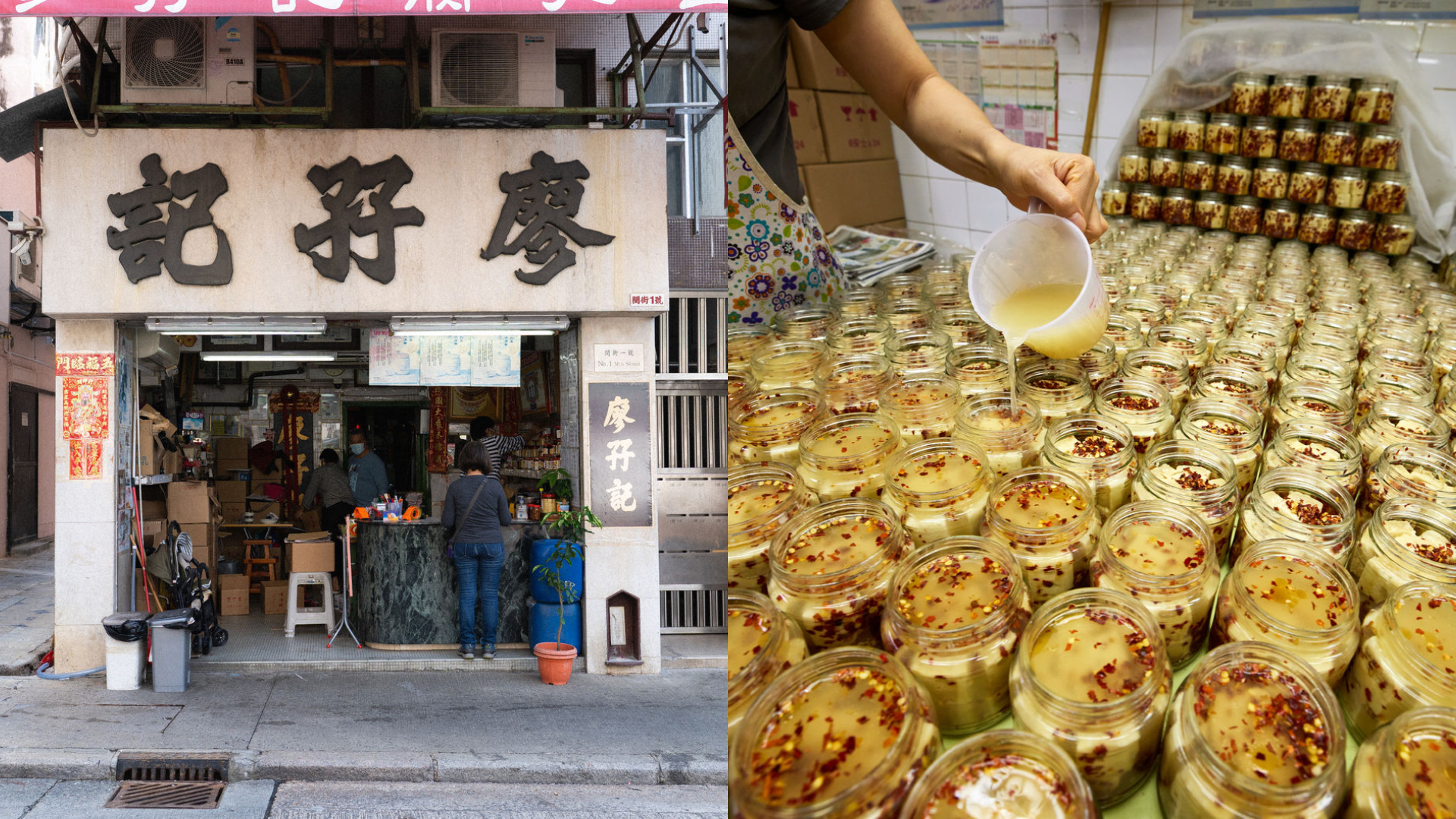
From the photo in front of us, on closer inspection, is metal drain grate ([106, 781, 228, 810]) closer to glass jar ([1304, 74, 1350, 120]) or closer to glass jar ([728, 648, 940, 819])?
glass jar ([728, 648, 940, 819])

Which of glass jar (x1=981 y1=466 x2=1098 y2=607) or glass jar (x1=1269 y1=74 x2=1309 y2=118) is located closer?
glass jar (x1=981 y1=466 x2=1098 y2=607)

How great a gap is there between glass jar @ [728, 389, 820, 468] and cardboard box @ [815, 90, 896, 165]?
3661mm

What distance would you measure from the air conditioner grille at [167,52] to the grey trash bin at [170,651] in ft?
10.1

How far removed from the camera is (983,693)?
50.0 inches

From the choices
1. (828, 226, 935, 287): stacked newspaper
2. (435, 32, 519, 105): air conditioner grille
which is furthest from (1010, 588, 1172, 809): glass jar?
(435, 32, 519, 105): air conditioner grille

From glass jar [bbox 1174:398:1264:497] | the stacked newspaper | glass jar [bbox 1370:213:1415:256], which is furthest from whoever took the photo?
glass jar [bbox 1370:213:1415:256]

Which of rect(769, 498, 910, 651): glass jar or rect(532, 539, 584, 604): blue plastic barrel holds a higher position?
rect(769, 498, 910, 651): glass jar

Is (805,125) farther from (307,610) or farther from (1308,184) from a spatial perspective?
(307,610)

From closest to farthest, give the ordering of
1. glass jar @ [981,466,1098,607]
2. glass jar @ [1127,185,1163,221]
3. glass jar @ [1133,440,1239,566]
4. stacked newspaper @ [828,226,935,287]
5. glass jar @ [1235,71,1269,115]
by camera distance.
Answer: glass jar @ [981,466,1098,607] → glass jar @ [1133,440,1239,566] → stacked newspaper @ [828,226,935,287] → glass jar @ [1235,71,1269,115] → glass jar @ [1127,185,1163,221]

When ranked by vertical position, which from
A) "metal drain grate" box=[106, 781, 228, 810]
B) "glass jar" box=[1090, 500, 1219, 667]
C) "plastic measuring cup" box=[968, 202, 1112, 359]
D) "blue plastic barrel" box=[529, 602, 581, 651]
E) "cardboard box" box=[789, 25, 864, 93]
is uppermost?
"cardboard box" box=[789, 25, 864, 93]

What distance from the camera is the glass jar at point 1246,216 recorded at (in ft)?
19.0

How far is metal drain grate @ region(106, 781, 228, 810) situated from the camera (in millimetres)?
4324

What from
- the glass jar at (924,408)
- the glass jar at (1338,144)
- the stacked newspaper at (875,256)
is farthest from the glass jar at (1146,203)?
the glass jar at (924,408)

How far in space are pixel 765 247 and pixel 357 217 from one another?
12.1ft
